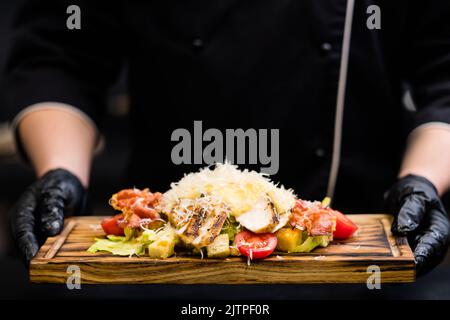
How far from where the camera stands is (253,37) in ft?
8.27

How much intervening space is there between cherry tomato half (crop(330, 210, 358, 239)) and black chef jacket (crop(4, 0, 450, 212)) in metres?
0.52

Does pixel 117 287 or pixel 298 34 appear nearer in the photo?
pixel 117 287

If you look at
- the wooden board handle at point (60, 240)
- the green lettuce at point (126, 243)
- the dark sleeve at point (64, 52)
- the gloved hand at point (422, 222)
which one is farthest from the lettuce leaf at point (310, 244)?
the dark sleeve at point (64, 52)

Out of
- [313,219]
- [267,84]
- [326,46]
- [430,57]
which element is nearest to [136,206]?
[313,219]

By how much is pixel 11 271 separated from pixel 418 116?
1.48 m

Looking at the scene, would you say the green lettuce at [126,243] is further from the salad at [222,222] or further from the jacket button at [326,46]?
the jacket button at [326,46]

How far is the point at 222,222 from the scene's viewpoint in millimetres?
1915

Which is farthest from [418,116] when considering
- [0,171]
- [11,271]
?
[0,171]

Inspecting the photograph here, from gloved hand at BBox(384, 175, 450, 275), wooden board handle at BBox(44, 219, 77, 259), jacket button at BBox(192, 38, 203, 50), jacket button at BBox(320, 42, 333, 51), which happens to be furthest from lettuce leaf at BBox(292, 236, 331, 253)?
jacket button at BBox(192, 38, 203, 50)

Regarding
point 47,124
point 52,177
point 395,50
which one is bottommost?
point 52,177

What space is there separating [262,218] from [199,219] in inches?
6.7

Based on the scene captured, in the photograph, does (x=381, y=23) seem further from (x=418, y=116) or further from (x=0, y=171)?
(x=0, y=171)

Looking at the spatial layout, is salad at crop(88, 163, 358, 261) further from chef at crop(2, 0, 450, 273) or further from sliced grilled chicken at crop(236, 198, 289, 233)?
chef at crop(2, 0, 450, 273)

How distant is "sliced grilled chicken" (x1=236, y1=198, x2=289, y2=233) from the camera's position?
1.90 metres
